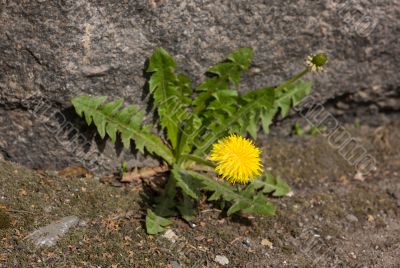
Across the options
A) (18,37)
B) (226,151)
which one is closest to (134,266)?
(226,151)

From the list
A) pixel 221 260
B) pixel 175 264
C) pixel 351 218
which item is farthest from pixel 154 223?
pixel 351 218

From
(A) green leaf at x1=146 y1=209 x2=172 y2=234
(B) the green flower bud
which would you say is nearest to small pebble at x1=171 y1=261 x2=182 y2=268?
(A) green leaf at x1=146 y1=209 x2=172 y2=234

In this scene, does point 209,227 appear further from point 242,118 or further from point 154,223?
point 242,118

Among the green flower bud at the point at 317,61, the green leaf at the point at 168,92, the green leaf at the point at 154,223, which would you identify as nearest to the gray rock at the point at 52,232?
the green leaf at the point at 154,223

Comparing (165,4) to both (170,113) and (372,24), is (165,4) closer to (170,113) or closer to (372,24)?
(170,113)

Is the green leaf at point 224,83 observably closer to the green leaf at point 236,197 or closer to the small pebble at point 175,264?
the green leaf at point 236,197
